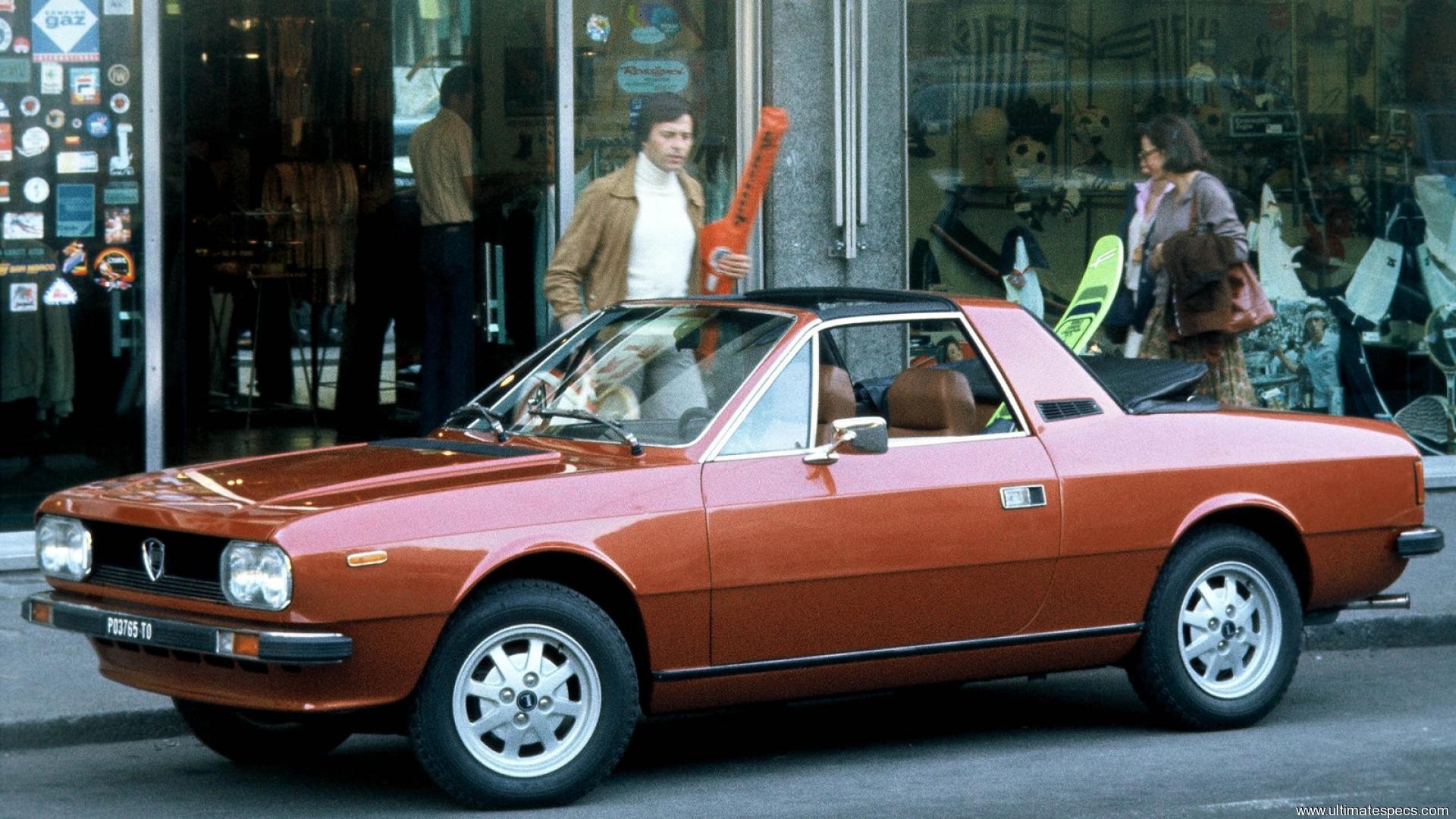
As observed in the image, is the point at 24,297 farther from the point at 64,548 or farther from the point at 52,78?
the point at 64,548

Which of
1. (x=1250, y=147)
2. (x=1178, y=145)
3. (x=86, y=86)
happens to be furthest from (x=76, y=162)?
(x=1250, y=147)

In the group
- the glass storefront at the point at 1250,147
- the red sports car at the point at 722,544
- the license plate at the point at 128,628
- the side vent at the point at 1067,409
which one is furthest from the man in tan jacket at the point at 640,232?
the glass storefront at the point at 1250,147

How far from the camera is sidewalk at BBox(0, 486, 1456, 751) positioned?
7.45 meters

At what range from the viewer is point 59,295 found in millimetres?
10648

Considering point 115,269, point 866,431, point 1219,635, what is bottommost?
point 1219,635

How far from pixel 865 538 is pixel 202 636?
198 cm

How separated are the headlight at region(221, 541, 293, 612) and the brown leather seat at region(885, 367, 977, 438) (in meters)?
2.12

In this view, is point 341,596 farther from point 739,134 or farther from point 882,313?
point 739,134

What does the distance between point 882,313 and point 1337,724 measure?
2170 millimetres

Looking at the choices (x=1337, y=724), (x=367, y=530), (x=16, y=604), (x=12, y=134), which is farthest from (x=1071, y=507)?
(x=12, y=134)

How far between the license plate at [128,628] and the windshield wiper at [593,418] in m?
1.50

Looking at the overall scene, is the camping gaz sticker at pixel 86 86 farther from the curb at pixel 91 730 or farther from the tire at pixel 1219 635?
the tire at pixel 1219 635

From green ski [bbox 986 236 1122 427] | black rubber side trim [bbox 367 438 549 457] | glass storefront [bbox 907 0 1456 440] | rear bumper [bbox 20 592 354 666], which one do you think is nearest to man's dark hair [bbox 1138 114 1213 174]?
green ski [bbox 986 236 1122 427]

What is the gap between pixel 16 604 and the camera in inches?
377
